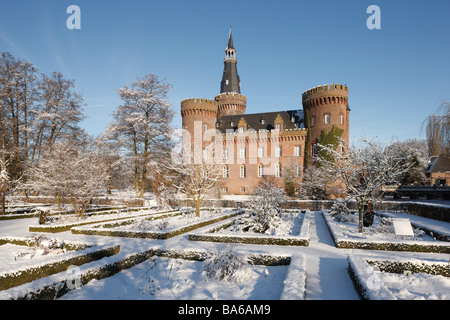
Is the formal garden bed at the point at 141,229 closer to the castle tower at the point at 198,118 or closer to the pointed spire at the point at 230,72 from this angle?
the castle tower at the point at 198,118

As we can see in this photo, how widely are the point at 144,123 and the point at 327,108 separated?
23195 millimetres

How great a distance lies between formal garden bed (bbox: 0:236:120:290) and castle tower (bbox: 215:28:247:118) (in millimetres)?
38735

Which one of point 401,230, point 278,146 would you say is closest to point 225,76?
point 278,146

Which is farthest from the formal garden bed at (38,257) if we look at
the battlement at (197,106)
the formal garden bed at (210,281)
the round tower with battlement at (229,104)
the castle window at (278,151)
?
the round tower with battlement at (229,104)

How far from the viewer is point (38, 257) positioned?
7.56m

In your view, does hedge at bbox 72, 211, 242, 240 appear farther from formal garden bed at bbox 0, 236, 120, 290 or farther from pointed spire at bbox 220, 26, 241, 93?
pointed spire at bbox 220, 26, 241, 93

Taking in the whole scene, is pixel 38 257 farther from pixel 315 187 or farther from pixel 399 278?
pixel 315 187

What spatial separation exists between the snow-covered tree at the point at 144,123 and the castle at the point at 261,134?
1201 cm

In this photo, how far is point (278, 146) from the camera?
38.6 meters

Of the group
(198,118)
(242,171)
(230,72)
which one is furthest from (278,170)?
(230,72)

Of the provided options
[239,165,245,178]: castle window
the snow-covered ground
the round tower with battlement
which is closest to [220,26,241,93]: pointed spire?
the round tower with battlement

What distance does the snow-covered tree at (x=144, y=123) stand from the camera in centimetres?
2311

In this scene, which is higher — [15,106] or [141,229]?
[15,106]
